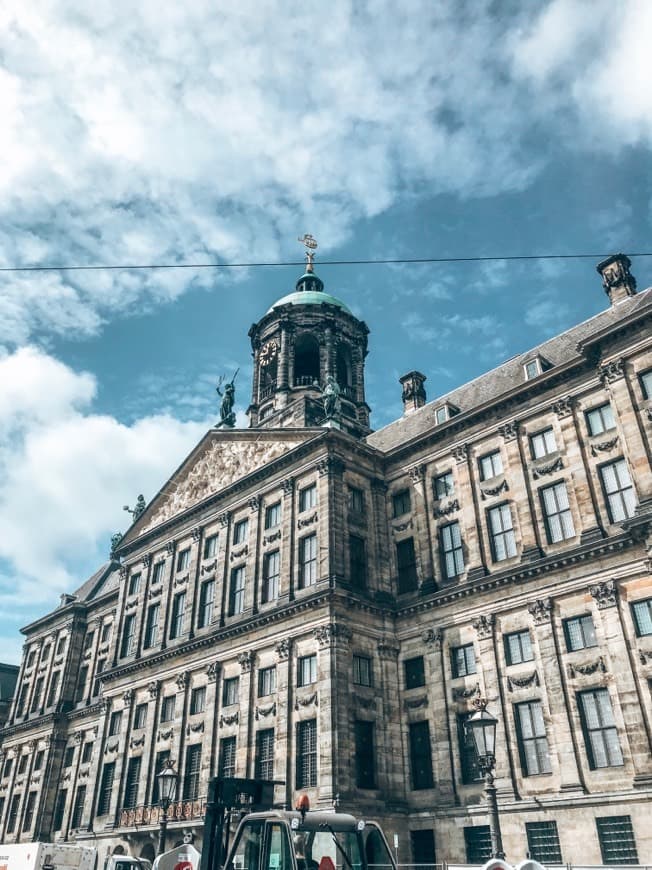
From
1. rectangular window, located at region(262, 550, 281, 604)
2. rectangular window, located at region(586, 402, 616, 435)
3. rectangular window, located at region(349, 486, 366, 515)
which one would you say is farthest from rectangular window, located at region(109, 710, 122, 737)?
rectangular window, located at region(586, 402, 616, 435)

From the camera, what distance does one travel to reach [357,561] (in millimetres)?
37344

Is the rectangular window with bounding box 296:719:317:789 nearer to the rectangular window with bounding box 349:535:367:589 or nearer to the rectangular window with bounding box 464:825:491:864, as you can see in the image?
the rectangular window with bounding box 464:825:491:864

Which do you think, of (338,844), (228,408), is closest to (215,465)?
(228,408)

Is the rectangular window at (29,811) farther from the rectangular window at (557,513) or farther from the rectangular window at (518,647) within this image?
the rectangular window at (557,513)

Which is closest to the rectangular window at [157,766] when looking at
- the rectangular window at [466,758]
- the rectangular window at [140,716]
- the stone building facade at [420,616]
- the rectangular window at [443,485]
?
the stone building facade at [420,616]

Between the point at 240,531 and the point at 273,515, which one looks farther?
the point at 240,531

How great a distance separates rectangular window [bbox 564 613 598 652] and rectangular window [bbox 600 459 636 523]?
14.1 ft

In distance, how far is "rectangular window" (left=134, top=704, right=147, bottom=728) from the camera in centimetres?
4272

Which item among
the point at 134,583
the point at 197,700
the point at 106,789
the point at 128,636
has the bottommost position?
the point at 106,789

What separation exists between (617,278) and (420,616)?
2078 cm

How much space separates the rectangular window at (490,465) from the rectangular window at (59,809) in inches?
1524

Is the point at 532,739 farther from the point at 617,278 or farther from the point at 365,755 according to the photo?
the point at 617,278

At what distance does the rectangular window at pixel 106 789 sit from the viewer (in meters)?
42.2

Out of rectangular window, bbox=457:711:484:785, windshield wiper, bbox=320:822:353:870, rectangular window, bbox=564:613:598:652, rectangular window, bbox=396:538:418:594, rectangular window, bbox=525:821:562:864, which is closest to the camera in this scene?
windshield wiper, bbox=320:822:353:870
